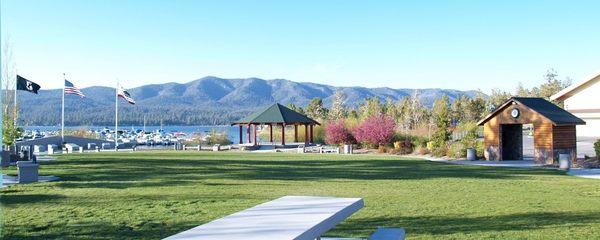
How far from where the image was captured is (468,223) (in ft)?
28.1

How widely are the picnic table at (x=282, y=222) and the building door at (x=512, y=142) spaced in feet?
66.8

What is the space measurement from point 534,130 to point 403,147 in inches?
371

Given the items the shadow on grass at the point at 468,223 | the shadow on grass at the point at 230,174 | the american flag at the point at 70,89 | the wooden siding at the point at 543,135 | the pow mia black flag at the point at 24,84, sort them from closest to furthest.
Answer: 1. the shadow on grass at the point at 468,223
2. the shadow on grass at the point at 230,174
3. the wooden siding at the point at 543,135
4. the pow mia black flag at the point at 24,84
5. the american flag at the point at 70,89

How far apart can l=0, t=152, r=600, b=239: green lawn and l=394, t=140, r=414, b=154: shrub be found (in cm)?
1237

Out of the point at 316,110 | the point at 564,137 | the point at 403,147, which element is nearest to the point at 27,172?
the point at 564,137

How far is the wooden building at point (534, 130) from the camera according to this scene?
2211cm

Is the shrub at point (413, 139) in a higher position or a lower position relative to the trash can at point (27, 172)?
higher

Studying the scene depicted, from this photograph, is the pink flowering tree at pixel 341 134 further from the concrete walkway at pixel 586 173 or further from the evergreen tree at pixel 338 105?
the evergreen tree at pixel 338 105

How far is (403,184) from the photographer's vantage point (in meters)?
14.3

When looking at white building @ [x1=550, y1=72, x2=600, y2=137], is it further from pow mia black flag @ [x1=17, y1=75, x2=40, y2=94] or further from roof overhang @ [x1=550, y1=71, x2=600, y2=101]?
pow mia black flag @ [x1=17, y1=75, x2=40, y2=94]

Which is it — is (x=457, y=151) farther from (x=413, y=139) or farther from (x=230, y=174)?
(x=230, y=174)

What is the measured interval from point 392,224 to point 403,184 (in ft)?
19.5

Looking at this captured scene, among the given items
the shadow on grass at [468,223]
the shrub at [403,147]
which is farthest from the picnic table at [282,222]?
the shrub at [403,147]

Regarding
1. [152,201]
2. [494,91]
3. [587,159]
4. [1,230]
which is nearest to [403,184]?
[152,201]
